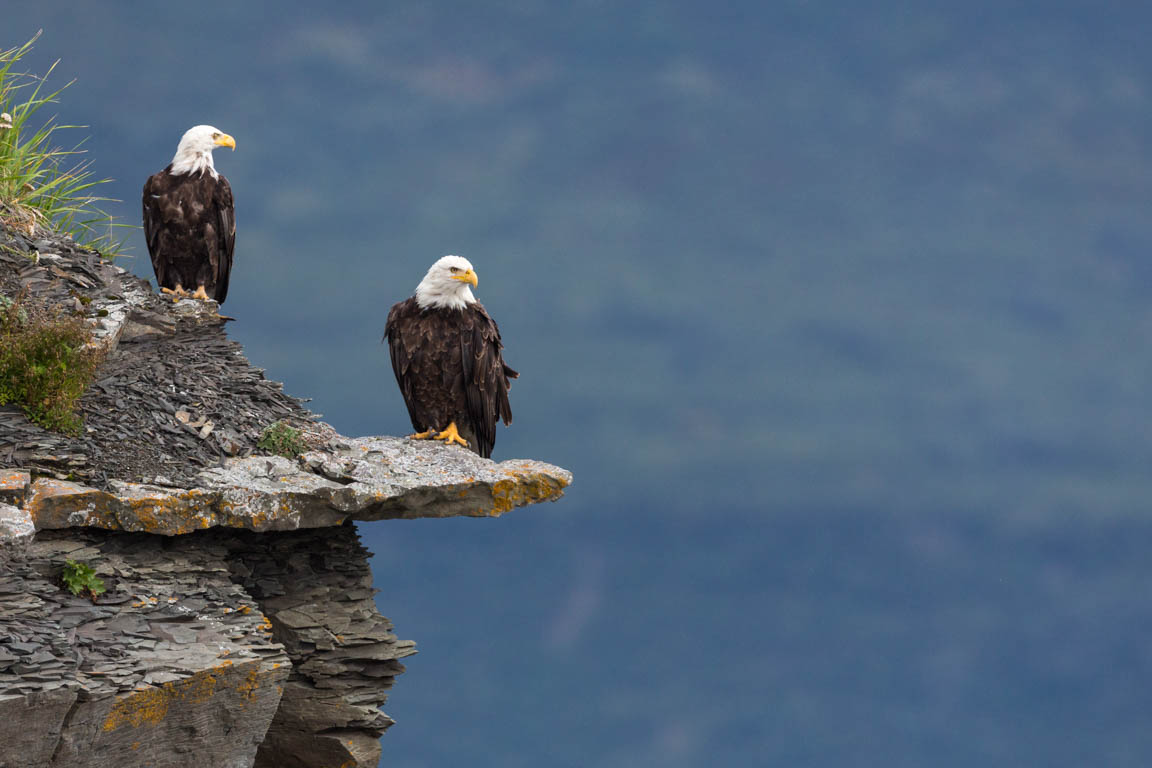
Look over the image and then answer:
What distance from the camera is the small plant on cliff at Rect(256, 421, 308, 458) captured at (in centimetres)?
1045

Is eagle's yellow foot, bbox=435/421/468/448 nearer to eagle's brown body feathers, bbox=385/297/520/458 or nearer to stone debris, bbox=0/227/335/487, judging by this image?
eagle's brown body feathers, bbox=385/297/520/458

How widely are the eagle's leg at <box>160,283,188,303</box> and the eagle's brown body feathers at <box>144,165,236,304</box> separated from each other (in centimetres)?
9

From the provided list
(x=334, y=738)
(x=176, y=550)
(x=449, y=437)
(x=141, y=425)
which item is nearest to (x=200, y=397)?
(x=141, y=425)

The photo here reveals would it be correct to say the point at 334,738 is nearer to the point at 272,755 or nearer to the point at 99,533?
the point at 272,755

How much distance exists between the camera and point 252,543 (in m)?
10.6

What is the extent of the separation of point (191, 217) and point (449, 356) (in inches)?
126

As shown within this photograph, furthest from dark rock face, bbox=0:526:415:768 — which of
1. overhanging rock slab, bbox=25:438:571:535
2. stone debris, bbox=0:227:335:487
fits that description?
stone debris, bbox=0:227:335:487

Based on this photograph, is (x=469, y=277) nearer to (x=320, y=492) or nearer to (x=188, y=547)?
(x=320, y=492)

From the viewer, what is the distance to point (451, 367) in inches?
458

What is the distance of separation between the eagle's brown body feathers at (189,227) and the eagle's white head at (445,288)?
8.21ft

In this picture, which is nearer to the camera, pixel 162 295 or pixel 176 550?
pixel 176 550

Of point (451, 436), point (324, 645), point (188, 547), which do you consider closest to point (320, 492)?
point (188, 547)

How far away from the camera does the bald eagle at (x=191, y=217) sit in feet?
41.5

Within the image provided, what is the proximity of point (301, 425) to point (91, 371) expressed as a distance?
1.84 metres
